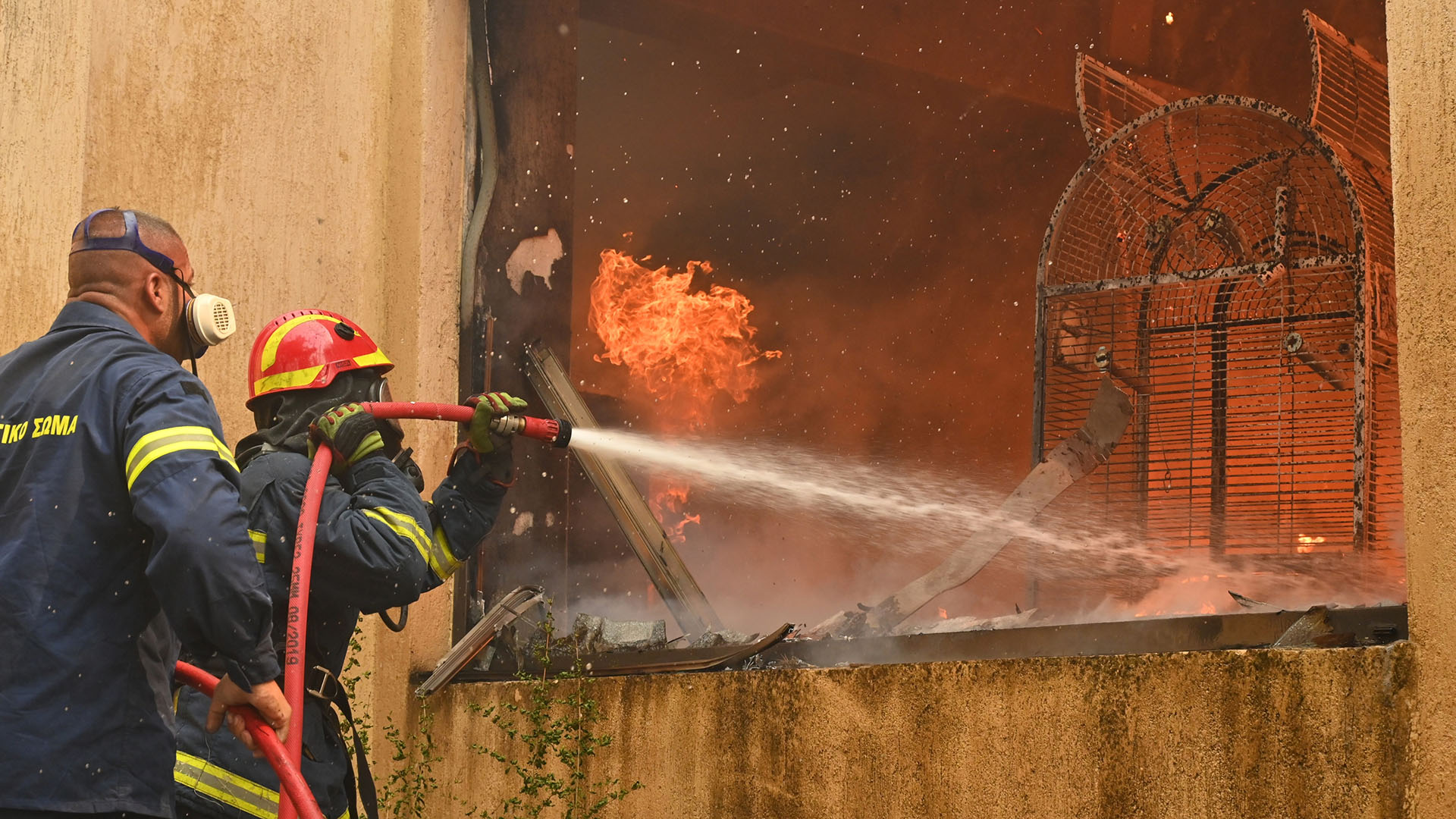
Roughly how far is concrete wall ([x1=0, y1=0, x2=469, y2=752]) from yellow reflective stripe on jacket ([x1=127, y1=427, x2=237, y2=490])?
2.86 meters

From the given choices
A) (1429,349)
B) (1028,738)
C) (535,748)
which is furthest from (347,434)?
(1429,349)

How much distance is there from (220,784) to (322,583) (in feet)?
1.83

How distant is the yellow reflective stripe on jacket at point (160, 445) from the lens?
3008 mm

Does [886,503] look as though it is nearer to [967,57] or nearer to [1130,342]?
[967,57]

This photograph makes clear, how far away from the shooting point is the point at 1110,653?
3977 millimetres

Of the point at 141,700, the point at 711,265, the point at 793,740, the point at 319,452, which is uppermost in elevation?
the point at 711,265

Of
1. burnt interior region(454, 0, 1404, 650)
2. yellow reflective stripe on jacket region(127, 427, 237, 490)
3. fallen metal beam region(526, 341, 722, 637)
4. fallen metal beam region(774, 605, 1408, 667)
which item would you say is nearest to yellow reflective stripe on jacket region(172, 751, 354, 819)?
yellow reflective stripe on jacket region(127, 427, 237, 490)

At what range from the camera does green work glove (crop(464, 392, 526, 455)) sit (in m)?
4.35

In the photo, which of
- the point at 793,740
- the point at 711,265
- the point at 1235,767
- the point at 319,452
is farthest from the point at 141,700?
the point at 711,265

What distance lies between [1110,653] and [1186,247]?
8.91 ft

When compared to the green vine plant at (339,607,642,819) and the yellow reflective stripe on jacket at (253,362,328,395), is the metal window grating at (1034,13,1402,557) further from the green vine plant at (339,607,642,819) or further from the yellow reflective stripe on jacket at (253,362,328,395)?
the yellow reflective stripe on jacket at (253,362,328,395)

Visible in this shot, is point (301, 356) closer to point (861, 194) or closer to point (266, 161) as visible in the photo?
point (266, 161)

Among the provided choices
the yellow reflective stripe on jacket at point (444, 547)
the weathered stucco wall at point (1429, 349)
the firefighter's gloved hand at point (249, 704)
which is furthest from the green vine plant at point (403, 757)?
the weathered stucco wall at point (1429, 349)

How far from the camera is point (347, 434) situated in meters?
3.96
